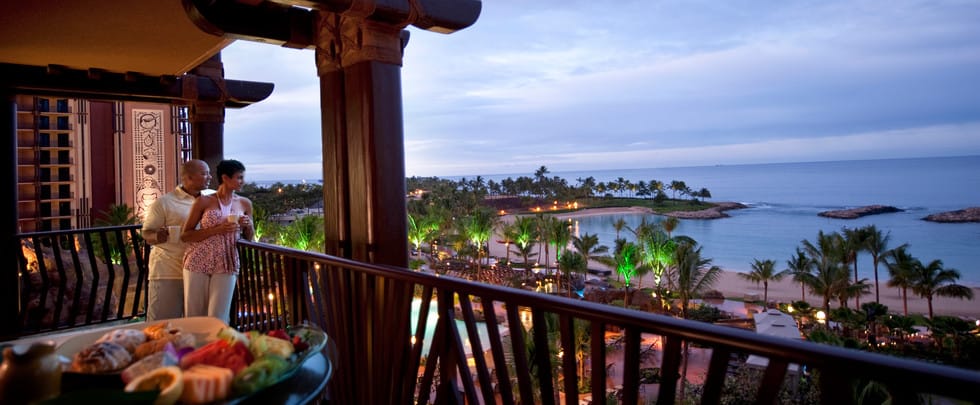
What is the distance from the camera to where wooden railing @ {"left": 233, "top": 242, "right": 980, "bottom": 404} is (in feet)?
2.98

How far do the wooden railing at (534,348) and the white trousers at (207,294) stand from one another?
0.22m

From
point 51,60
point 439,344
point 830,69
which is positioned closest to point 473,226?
point 51,60

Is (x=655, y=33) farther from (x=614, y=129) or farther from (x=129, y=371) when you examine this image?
(x=129, y=371)

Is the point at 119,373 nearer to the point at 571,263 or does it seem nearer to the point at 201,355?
the point at 201,355

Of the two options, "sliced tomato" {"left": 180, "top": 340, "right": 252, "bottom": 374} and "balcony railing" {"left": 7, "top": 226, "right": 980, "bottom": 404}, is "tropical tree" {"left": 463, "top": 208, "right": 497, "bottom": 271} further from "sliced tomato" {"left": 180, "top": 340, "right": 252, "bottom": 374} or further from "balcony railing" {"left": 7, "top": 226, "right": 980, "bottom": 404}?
"sliced tomato" {"left": 180, "top": 340, "right": 252, "bottom": 374}

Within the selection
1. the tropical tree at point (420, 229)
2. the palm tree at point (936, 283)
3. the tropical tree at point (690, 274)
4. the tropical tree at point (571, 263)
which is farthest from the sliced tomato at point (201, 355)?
the palm tree at point (936, 283)

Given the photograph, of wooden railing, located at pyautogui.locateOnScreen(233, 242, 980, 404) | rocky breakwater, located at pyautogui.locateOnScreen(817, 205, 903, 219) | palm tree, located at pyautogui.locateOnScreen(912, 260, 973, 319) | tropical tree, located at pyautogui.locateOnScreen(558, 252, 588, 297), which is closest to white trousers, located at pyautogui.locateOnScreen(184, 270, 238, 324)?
wooden railing, located at pyautogui.locateOnScreen(233, 242, 980, 404)

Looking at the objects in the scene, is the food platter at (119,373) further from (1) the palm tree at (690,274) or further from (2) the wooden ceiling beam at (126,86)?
(1) the palm tree at (690,274)

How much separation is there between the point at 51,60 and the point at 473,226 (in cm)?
3369

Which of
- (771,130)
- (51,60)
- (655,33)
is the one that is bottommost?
(51,60)

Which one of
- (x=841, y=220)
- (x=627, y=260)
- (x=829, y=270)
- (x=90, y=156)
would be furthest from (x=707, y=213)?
(x=90, y=156)

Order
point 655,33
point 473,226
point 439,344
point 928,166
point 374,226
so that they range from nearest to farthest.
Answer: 1. point 439,344
2. point 374,226
3. point 473,226
4. point 655,33
5. point 928,166

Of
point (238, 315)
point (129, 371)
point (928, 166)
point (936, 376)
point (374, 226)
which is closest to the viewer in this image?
point (936, 376)

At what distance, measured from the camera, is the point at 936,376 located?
82 cm
